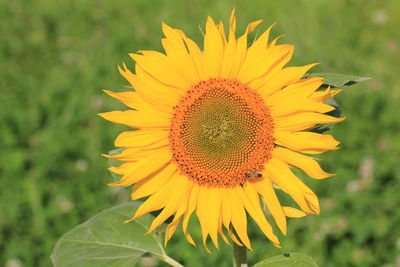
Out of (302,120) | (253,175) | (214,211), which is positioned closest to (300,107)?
(302,120)

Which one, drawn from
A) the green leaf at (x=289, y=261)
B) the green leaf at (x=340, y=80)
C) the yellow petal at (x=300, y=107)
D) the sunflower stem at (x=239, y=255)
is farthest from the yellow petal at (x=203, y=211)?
the green leaf at (x=340, y=80)

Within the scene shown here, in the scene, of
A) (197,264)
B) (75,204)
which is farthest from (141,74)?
(75,204)

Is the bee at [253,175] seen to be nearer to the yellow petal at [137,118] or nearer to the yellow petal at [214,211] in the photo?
the yellow petal at [214,211]

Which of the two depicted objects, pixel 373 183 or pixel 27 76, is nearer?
pixel 373 183

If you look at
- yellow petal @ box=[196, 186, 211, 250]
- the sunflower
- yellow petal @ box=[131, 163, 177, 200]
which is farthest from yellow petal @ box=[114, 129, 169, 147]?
yellow petal @ box=[196, 186, 211, 250]

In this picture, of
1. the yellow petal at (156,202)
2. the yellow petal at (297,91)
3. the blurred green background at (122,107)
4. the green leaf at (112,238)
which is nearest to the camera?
the yellow petal at (297,91)

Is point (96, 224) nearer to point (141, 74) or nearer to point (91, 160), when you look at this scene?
point (141, 74)
